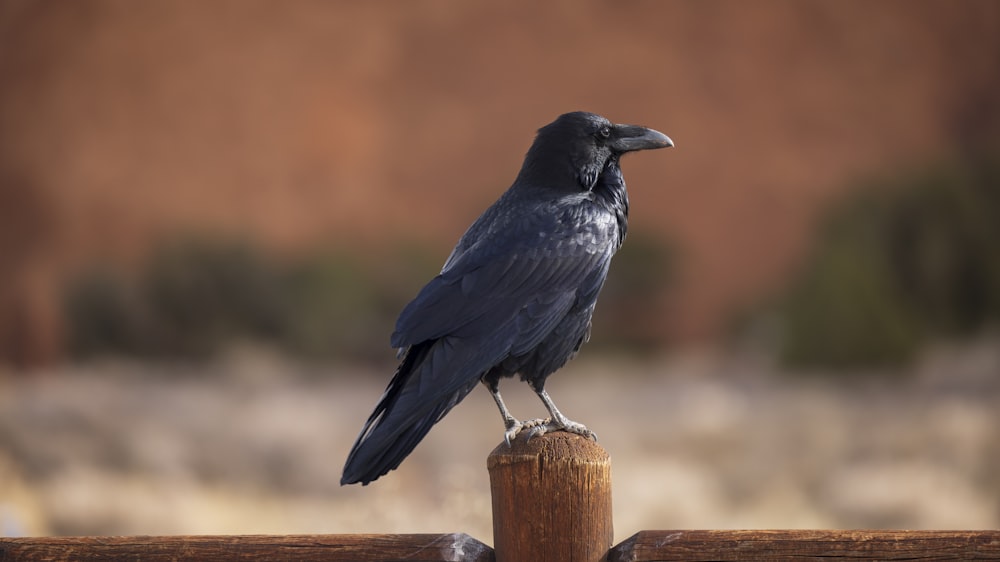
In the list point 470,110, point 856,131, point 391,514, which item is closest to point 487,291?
point 391,514

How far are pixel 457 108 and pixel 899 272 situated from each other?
4.57 metres


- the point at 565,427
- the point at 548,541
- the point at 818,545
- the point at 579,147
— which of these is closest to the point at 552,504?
the point at 548,541

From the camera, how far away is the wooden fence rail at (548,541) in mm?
1869

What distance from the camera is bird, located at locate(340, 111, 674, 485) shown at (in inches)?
83.7

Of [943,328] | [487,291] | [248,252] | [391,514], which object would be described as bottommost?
[391,514]

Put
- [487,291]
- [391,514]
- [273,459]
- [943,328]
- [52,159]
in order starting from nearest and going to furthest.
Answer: [487,291] < [391,514] < [273,459] < [943,328] < [52,159]

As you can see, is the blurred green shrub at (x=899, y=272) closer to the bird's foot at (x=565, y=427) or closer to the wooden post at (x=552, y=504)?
the bird's foot at (x=565, y=427)

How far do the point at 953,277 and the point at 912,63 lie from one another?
220cm

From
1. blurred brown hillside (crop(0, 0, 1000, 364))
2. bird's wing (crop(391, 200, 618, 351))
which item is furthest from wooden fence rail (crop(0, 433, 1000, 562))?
blurred brown hillside (crop(0, 0, 1000, 364))

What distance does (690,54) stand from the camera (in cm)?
1098

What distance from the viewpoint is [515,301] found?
7.53 ft

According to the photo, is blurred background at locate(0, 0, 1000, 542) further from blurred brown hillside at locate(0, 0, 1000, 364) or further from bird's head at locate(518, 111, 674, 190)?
bird's head at locate(518, 111, 674, 190)

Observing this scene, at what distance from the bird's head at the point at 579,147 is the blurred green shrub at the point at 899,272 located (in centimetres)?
742

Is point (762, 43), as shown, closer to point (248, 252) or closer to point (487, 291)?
point (248, 252)
